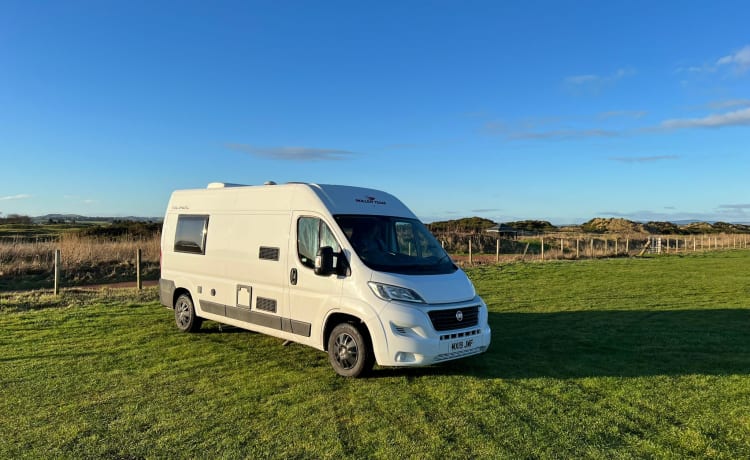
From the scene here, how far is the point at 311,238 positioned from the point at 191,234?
3.34m

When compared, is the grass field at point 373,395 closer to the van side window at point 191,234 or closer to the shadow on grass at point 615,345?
the shadow on grass at point 615,345

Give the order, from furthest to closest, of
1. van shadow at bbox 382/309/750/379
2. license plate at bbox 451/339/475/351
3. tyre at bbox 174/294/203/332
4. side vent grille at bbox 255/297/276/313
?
1. tyre at bbox 174/294/203/332
2. side vent grille at bbox 255/297/276/313
3. van shadow at bbox 382/309/750/379
4. license plate at bbox 451/339/475/351

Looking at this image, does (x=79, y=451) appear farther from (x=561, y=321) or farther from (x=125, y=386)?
(x=561, y=321)

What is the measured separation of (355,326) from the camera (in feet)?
21.4

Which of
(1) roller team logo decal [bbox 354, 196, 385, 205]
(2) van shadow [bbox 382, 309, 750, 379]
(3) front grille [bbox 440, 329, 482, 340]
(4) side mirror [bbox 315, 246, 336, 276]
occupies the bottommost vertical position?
(2) van shadow [bbox 382, 309, 750, 379]

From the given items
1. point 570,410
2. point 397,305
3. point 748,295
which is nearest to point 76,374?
point 397,305

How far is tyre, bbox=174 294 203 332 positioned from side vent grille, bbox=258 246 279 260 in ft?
7.61

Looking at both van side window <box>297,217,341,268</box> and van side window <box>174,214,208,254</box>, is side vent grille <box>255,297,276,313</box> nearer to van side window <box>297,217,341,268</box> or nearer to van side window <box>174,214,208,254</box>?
van side window <box>297,217,341,268</box>

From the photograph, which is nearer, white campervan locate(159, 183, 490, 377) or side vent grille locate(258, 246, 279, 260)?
white campervan locate(159, 183, 490, 377)

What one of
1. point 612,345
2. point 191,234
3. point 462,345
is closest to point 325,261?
point 462,345

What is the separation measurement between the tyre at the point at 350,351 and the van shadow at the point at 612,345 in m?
1.04

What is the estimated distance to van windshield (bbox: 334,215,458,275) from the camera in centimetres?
665

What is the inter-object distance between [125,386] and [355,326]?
9.54 ft

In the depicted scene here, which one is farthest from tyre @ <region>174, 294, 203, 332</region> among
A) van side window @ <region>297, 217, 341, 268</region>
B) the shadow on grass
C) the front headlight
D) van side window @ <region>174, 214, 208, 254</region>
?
the shadow on grass
